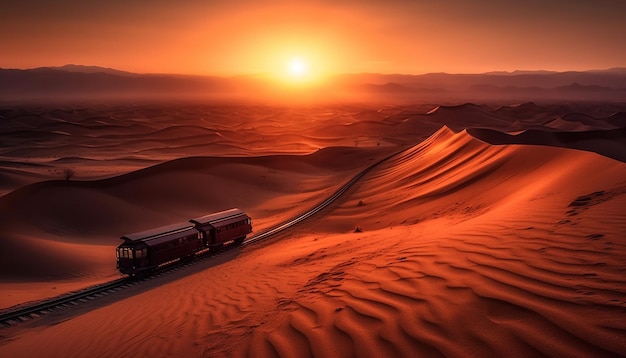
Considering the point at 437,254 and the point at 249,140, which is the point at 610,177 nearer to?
the point at 437,254

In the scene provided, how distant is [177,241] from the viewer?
17172 mm

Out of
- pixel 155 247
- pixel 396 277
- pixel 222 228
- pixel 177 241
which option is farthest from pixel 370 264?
pixel 222 228

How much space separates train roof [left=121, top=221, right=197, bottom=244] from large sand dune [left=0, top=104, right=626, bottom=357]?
5.39 ft

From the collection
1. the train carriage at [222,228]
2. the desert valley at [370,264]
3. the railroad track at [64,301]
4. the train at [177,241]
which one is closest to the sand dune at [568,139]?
the desert valley at [370,264]

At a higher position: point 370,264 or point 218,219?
point 370,264

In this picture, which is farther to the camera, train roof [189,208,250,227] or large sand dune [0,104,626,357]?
train roof [189,208,250,227]

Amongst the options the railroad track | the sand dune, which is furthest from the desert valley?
the railroad track

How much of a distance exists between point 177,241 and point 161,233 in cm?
70

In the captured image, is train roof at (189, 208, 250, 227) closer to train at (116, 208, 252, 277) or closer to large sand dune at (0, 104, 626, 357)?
train at (116, 208, 252, 277)

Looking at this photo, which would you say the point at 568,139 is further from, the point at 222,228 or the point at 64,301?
the point at 64,301

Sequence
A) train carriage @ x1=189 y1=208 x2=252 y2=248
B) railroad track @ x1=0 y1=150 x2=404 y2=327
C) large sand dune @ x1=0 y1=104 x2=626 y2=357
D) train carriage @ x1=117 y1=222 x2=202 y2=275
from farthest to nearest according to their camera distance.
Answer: train carriage @ x1=189 y1=208 x2=252 y2=248
train carriage @ x1=117 y1=222 x2=202 y2=275
railroad track @ x1=0 y1=150 x2=404 y2=327
large sand dune @ x1=0 y1=104 x2=626 y2=357

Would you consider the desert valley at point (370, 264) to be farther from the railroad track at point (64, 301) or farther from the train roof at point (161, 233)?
the train roof at point (161, 233)

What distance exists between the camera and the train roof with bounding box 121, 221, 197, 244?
16219 mm

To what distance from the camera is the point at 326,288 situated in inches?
288
